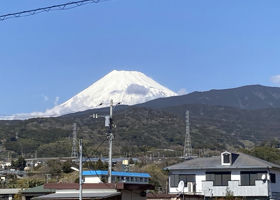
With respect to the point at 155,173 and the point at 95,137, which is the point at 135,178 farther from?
the point at 95,137

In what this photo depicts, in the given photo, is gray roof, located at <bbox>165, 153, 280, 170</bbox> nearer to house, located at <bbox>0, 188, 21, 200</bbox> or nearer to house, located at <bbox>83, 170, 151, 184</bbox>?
house, located at <bbox>83, 170, 151, 184</bbox>

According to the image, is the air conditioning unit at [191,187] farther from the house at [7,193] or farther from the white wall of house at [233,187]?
the house at [7,193]

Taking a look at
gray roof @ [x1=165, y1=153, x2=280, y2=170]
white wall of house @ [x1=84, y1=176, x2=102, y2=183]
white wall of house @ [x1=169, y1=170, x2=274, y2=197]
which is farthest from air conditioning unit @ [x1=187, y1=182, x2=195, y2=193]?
white wall of house @ [x1=84, y1=176, x2=102, y2=183]

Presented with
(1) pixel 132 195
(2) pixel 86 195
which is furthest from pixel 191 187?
(2) pixel 86 195

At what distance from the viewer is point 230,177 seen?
55219mm

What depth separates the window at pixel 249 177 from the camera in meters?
54.4

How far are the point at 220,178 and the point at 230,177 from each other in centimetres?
86

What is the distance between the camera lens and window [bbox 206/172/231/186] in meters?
55.2

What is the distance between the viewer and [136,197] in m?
36.1

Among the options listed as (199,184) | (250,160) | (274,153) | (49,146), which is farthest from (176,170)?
(49,146)

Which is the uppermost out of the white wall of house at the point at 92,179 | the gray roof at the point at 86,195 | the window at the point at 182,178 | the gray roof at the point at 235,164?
the gray roof at the point at 235,164

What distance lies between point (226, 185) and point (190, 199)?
27.1ft

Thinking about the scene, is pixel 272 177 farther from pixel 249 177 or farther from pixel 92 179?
pixel 92 179

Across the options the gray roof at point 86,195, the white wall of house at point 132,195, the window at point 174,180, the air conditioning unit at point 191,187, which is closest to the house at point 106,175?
the window at point 174,180
